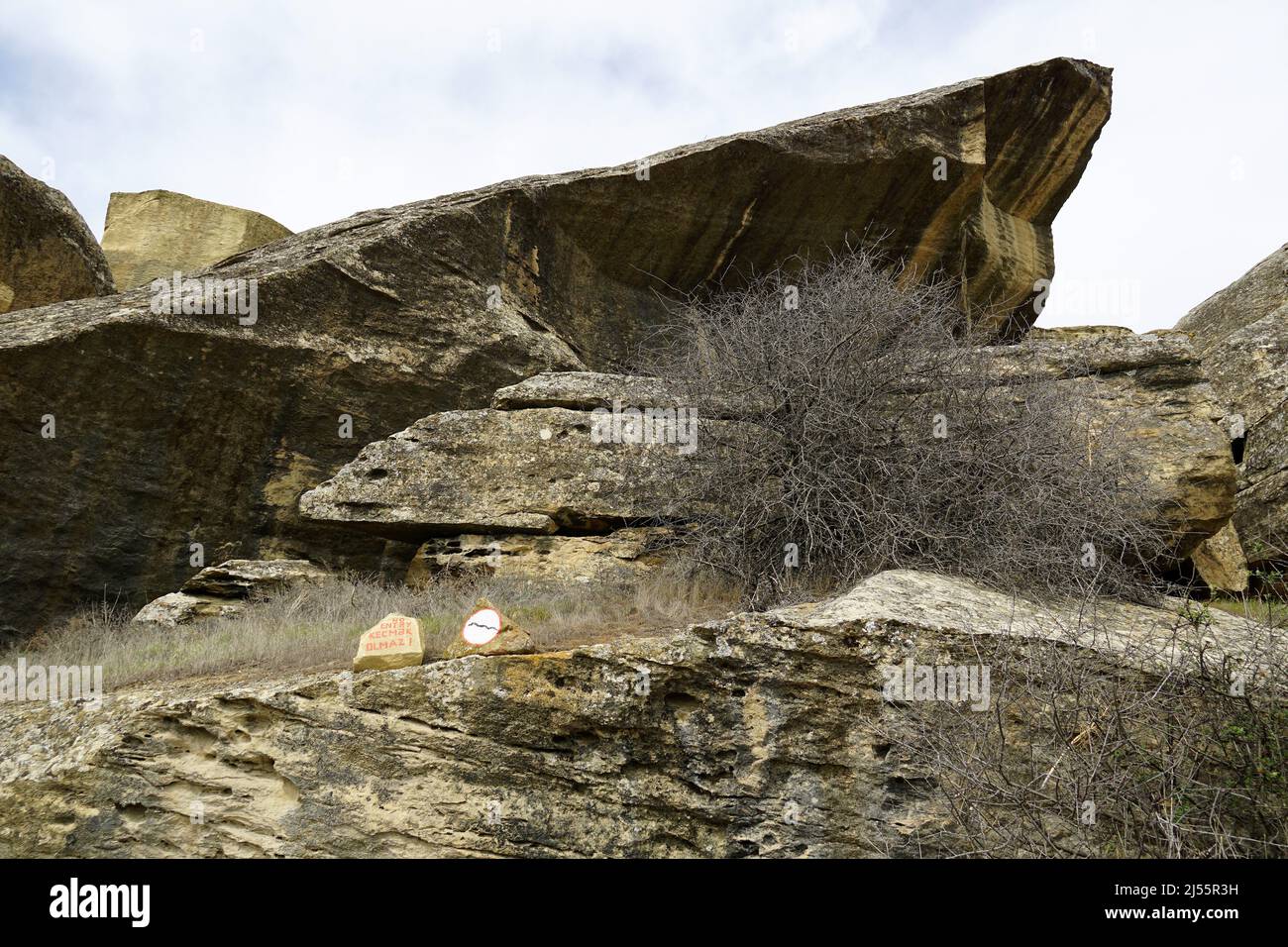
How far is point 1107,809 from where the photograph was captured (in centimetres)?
391

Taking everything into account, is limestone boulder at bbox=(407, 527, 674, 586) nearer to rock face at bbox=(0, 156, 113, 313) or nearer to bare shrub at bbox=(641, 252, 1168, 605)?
bare shrub at bbox=(641, 252, 1168, 605)

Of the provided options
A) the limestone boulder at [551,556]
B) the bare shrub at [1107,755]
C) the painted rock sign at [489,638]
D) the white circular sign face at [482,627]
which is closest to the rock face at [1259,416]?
the bare shrub at [1107,755]

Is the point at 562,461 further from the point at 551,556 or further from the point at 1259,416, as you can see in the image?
the point at 1259,416

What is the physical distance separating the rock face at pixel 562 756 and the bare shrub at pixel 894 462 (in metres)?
1.07

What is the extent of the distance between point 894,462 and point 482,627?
3.05 m

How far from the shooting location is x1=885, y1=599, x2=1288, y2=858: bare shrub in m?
3.84

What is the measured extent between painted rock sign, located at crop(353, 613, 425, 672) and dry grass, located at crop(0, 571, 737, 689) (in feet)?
0.93

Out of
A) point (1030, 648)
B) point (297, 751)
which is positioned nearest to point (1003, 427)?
point (1030, 648)

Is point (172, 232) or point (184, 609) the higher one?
point (172, 232)

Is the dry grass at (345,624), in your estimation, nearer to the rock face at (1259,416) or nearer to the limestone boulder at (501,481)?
the limestone boulder at (501,481)

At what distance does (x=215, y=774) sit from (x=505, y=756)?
1.50 m

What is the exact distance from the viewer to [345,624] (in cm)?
607

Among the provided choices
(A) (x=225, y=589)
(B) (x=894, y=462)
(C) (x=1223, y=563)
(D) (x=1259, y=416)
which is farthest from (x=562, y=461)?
(D) (x=1259, y=416)

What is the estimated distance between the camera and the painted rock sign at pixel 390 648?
498cm
